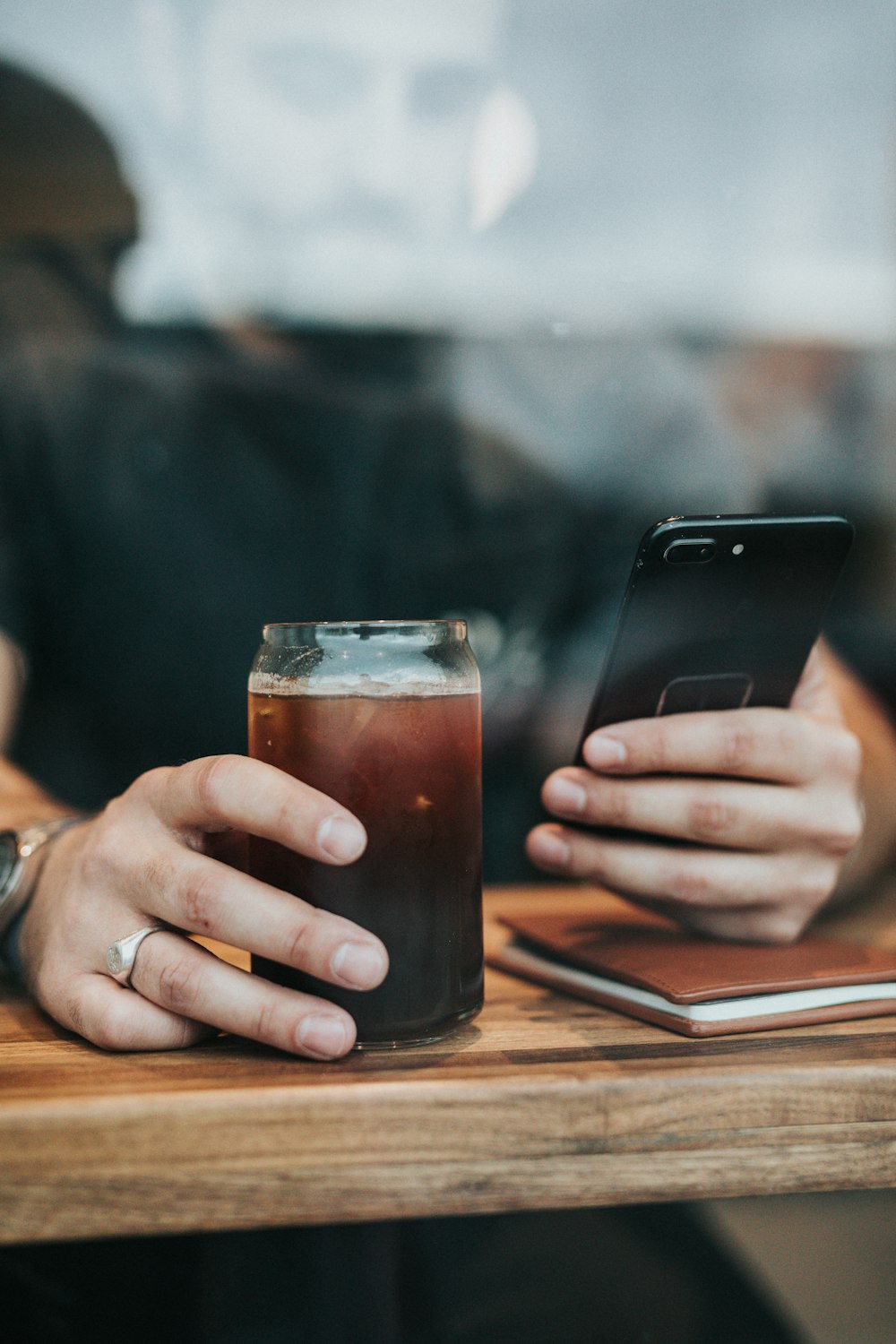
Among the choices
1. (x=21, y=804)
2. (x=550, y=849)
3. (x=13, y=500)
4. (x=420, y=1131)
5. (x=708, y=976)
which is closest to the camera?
(x=420, y=1131)

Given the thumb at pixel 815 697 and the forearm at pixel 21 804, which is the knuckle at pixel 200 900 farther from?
the thumb at pixel 815 697

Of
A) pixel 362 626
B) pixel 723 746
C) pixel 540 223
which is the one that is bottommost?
pixel 723 746

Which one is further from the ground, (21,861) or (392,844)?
(392,844)

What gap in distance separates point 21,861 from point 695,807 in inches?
20.1

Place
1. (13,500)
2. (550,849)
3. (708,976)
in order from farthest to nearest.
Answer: (13,500) → (550,849) → (708,976)

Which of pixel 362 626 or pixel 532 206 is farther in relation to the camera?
pixel 532 206

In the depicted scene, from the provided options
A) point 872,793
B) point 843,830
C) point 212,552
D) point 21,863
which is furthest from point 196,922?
point 212,552

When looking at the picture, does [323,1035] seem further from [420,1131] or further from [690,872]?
[690,872]

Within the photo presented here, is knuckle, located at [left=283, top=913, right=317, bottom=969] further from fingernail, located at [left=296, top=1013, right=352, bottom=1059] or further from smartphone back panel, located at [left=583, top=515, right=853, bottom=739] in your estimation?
smartphone back panel, located at [left=583, top=515, right=853, bottom=739]

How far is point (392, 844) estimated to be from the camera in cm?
62

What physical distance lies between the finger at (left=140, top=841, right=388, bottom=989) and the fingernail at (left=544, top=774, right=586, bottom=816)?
0.21m

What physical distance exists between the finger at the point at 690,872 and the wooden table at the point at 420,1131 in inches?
5.7

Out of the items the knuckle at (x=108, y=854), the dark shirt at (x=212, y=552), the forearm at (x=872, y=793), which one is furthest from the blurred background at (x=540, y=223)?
the knuckle at (x=108, y=854)

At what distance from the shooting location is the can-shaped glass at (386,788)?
2.03ft
